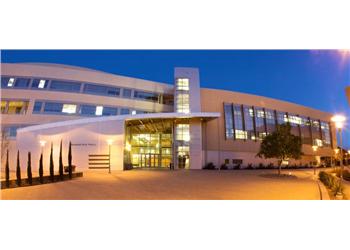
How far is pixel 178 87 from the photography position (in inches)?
1335

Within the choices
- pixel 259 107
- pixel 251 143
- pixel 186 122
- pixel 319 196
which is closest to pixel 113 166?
pixel 186 122

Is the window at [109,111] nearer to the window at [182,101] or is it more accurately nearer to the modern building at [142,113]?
the modern building at [142,113]

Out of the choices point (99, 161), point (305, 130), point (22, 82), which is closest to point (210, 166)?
point (99, 161)

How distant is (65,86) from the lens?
33000mm

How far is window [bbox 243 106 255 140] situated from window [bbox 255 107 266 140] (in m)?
1.03

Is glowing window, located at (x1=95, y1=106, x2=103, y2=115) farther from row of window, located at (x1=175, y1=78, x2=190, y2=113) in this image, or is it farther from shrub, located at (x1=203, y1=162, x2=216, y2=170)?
shrub, located at (x1=203, y1=162, x2=216, y2=170)

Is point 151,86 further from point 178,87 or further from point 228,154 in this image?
point 228,154

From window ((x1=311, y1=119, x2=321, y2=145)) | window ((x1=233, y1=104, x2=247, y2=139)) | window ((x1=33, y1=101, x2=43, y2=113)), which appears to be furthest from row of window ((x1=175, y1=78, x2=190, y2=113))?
window ((x1=311, y1=119, x2=321, y2=145))

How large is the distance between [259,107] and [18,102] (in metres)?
33.3

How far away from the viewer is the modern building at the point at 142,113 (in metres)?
28.2

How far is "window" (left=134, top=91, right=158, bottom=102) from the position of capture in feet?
119

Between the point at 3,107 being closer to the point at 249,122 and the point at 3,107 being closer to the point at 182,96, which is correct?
the point at 182,96

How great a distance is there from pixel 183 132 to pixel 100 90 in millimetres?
12627

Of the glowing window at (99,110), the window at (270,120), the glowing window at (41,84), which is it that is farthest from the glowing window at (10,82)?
the window at (270,120)
